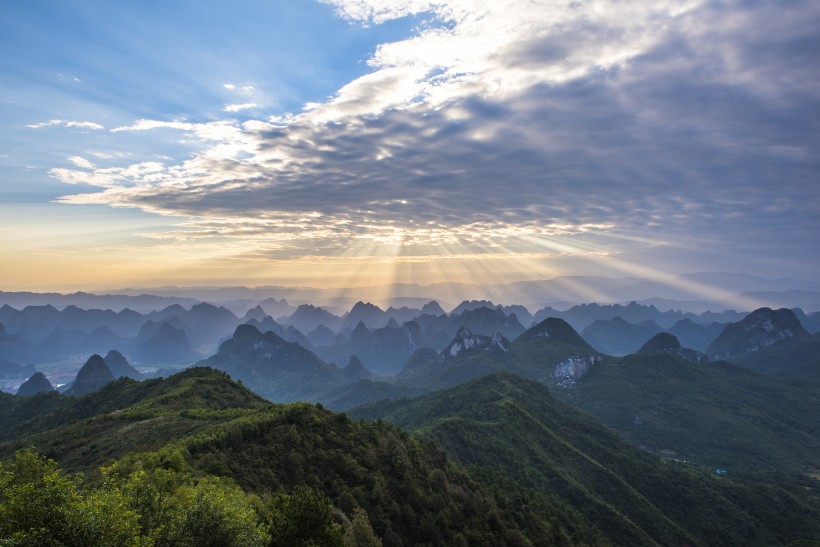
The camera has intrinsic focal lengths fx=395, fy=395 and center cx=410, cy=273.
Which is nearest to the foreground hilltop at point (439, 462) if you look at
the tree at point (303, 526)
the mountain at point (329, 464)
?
the mountain at point (329, 464)

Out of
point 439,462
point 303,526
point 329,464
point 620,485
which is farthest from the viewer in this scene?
point 620,485

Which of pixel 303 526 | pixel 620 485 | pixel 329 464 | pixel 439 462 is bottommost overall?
pixel 620 485

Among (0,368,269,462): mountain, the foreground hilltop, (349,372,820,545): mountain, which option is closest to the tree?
the foreground hilltop

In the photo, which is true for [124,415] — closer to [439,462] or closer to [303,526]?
[439,462]

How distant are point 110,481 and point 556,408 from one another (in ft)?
562

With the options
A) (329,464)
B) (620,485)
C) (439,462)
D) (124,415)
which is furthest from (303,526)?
(620,485)

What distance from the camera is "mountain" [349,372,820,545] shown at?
100000mm

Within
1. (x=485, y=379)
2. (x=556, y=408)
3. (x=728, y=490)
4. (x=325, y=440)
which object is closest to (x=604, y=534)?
(x=728, y=490)

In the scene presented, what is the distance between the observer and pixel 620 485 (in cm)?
11225

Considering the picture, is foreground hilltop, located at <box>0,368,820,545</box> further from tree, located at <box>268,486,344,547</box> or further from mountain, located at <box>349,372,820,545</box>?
tree, located at <box>268,486,344,547</box>

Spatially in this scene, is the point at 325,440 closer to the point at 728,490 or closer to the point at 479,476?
the point at 479,476

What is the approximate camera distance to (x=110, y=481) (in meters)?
24.4

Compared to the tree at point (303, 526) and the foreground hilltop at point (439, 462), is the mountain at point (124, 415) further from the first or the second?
the tree at point (303, 526)

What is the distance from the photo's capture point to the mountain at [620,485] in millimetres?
100000
